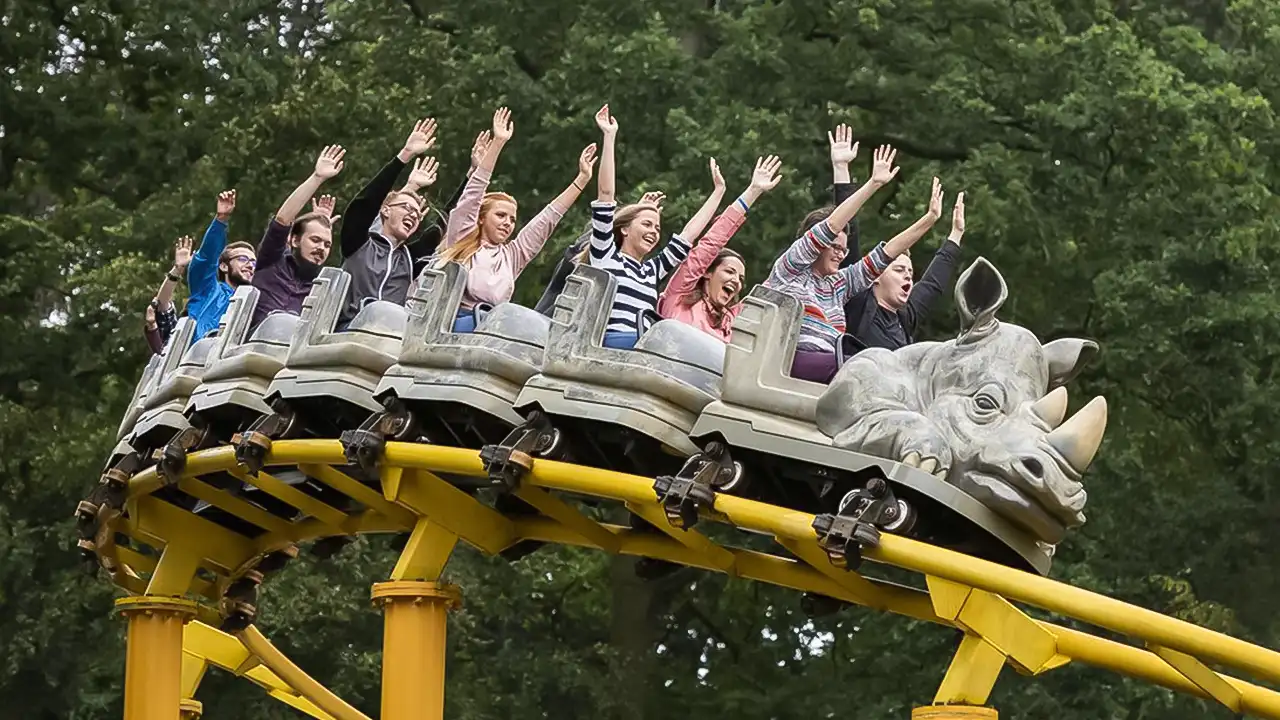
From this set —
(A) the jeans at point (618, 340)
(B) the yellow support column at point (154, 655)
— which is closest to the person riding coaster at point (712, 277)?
(A) the jeans at point (618, 340)

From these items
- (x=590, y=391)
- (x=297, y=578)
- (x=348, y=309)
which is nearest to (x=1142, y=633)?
(x=590, y=391)

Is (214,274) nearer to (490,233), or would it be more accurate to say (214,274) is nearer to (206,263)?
(206,263)

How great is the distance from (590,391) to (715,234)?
1.08m

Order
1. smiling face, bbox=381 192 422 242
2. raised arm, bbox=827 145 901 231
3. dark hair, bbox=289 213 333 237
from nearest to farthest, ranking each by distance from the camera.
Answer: raised arm, bbox=827 145 901 231
smiling face, bbox=381 192 422 242
dark hair, bbox=289 213 333 237

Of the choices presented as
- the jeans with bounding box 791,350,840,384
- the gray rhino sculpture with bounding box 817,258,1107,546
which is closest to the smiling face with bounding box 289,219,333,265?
the jeans with bounding box 791,350,840,384

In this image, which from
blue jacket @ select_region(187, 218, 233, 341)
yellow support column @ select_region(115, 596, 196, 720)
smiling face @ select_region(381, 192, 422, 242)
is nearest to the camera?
smiling face @ select_region(381, 192, 422, 242)

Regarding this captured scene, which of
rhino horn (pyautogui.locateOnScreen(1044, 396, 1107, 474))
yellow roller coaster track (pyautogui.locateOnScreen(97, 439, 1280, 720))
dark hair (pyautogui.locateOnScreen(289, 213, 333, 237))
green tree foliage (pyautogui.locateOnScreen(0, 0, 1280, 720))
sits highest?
green tree foliage (pyautogui.locateOnScreen(0, 0, 1280, 720))

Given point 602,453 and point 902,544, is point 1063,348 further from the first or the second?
point 602,453

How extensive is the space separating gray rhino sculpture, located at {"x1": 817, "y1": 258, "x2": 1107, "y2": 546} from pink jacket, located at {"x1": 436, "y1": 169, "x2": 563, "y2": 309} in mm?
2162

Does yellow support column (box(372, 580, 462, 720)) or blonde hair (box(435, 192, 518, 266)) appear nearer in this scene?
yellow support column (box(372, 580, 462, 720))

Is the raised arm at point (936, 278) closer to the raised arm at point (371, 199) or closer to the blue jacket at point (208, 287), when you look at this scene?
A: the raised arm at point (371, 199)

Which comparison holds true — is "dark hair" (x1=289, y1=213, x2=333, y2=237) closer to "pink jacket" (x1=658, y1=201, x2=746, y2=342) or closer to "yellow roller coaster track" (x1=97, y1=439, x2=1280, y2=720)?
"yellow roller coaster track" (x1=97, y1=439, x2=1280, y2=720)

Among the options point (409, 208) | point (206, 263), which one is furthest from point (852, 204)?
point (206, 263)

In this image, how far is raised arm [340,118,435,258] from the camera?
36.7ft
